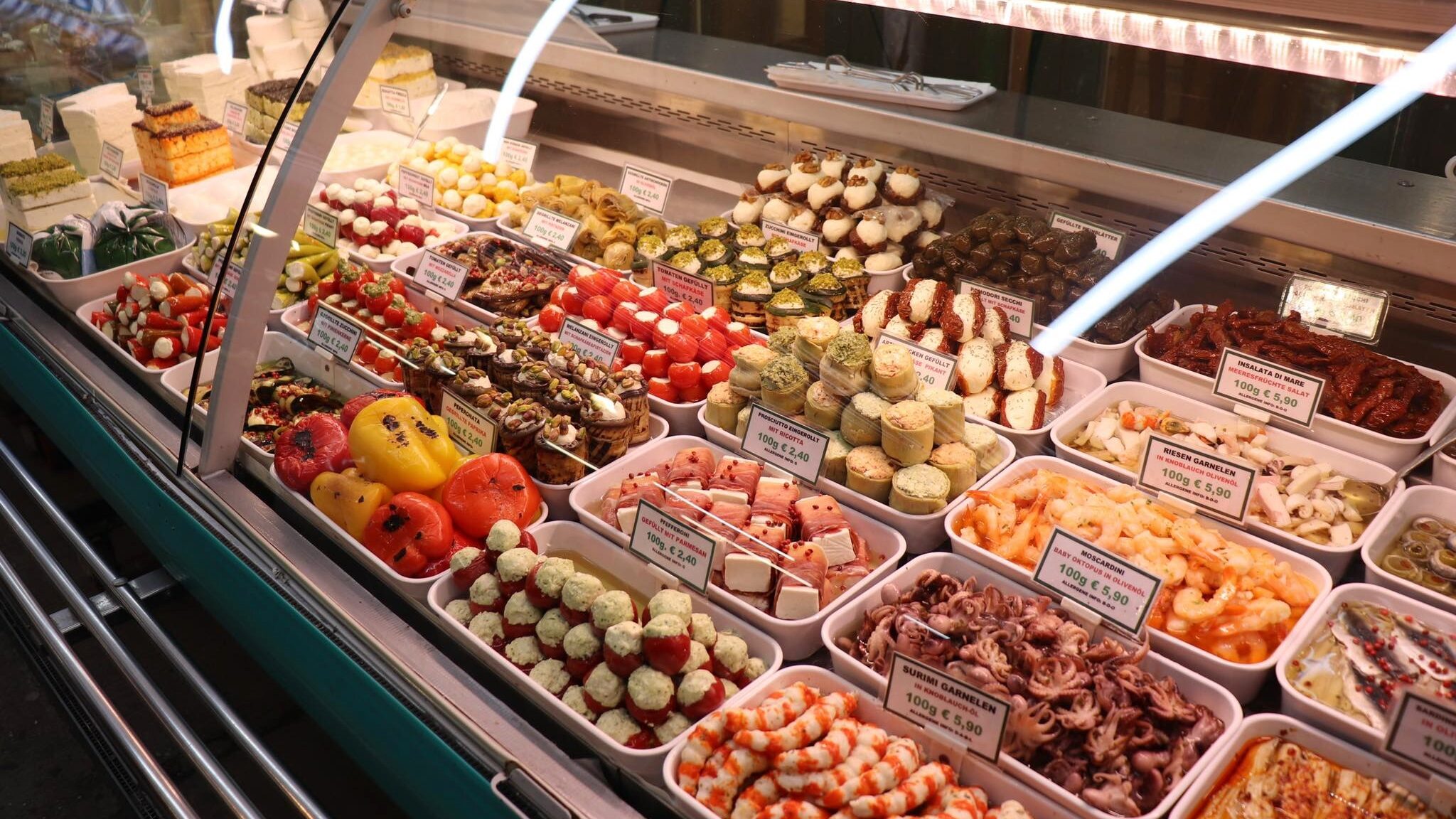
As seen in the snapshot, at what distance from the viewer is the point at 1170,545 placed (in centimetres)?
224

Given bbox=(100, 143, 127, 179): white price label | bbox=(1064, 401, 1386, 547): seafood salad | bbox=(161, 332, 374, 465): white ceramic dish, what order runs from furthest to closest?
bbox=(100, 143, 127, 179): white price label → bbox=(161, 332, 374, 465): white ceramic dish → bbox=(1064, 401, 1386, 547): seafood salad

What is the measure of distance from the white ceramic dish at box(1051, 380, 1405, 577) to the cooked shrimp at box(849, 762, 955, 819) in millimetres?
993

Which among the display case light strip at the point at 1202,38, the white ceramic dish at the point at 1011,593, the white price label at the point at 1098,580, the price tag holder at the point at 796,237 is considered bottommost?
the white ceramic dish at the point at 1011,593

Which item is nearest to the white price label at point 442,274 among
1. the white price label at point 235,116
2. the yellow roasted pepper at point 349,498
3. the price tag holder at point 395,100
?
the yellow roasted pepper at point 349,498

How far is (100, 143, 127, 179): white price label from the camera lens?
15.1 ft

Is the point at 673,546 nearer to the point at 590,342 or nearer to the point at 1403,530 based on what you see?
the point at 590,342

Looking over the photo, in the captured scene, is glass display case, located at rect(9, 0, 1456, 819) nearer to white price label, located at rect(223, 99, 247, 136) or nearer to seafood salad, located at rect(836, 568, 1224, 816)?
seafood salad, located at rect(836, 568, 1224, 816)

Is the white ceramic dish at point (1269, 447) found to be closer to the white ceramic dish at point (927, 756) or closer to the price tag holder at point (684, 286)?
the white ceramic dish at point (927, 756)

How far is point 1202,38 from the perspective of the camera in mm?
2193

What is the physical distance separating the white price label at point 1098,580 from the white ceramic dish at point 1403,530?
0.57m

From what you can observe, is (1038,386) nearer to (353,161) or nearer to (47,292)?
(353,161)

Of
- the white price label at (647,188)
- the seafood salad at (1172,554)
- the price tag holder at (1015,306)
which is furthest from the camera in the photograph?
the white price label at (647,188)

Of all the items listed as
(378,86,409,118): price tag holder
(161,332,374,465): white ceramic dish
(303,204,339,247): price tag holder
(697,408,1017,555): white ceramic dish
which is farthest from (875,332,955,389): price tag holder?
(378,86,409,118): price tag holder

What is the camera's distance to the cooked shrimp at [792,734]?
1890 millimetres
